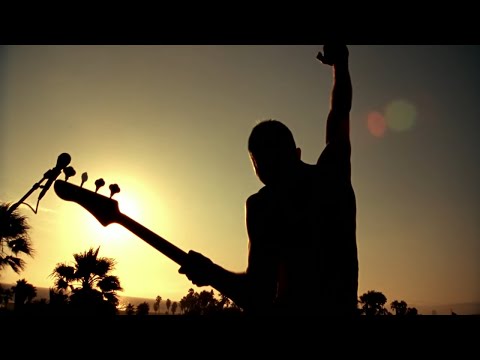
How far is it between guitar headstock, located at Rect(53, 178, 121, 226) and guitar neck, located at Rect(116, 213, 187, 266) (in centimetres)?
8

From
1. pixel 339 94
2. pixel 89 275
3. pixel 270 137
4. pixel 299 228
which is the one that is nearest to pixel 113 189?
pixel 270 137

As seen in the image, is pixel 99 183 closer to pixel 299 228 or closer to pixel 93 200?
pixel 93 200

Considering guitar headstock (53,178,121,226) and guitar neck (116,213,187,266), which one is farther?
guitar headstock (53,178,121,226)

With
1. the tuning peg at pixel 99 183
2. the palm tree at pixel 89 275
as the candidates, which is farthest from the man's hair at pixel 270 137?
the palm tree at pixel 89 275

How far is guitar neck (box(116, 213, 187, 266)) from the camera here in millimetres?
2193

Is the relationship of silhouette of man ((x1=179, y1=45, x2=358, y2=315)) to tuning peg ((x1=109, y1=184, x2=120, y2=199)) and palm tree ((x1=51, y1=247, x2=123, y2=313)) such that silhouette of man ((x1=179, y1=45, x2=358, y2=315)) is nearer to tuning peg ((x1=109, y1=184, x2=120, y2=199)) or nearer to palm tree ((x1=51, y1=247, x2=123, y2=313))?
tuning peg ((x1=109, y1=184, x2=120, y2=199))

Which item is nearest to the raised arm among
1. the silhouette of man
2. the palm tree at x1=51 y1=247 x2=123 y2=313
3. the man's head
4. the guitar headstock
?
the silhouette of man

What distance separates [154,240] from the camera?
2.34 m
